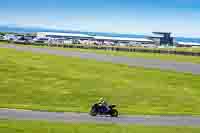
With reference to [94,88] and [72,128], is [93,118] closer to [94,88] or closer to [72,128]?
[72,128]

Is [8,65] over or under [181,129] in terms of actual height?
over

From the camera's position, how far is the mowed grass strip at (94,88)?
3575cm

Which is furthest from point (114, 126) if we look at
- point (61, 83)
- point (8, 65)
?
point (8, 65)

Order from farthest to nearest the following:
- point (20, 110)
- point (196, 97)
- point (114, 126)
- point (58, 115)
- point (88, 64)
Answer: point (88, 64) < point (196, 97) < point (20, 110) < point (58, 115) < point (114, 126)

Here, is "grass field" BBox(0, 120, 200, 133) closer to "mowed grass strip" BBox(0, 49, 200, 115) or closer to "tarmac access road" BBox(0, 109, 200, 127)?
"tarmac access road" BBox(0, 109, 200, 127)

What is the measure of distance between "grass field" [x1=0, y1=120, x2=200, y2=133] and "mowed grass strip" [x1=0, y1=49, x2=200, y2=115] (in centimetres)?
781

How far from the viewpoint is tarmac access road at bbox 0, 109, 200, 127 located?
84.4 ft

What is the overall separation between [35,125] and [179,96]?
2200cm

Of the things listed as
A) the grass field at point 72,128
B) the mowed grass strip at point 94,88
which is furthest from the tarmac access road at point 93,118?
the mowed grass strip at point 94,88

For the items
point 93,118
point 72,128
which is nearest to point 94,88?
point 93,118

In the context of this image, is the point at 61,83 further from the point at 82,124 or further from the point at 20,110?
the point at 82,124

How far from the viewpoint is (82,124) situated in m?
23.6

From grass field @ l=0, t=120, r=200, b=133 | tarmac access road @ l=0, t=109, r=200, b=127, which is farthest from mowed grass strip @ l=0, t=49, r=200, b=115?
grass field @ l=0, t=120, r=200, b=133

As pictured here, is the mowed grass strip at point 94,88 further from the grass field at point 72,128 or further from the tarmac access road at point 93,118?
the grass field at point 72,128
